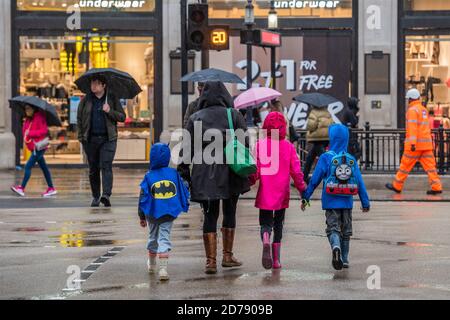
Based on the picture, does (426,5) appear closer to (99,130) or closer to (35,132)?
(35,132)

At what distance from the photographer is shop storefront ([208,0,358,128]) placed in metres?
28.6

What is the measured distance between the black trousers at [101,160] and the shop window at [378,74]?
37.7ft

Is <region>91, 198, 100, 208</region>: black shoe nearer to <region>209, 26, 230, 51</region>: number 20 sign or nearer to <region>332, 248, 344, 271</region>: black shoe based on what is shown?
<region>209, 26, 230, 51</region>: number 20 sign

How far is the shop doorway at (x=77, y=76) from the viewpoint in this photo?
2836 centimetres

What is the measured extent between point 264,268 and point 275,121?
56.0 inches

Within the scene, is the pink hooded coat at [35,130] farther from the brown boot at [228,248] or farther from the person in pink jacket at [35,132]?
the brown boot at [228,248]

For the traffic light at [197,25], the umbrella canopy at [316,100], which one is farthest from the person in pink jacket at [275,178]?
the umbrella canopy at [316,100]

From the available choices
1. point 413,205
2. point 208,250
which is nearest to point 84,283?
point 208,250

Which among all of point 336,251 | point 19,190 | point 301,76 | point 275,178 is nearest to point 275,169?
point 275,178

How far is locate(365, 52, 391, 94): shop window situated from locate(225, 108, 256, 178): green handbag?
58.0ft

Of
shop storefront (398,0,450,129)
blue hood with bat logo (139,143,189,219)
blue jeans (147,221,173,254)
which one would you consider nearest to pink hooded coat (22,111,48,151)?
blue jeans (147,221,173,254)

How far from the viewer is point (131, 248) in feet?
42.7

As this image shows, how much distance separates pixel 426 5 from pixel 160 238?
62.4 feet
